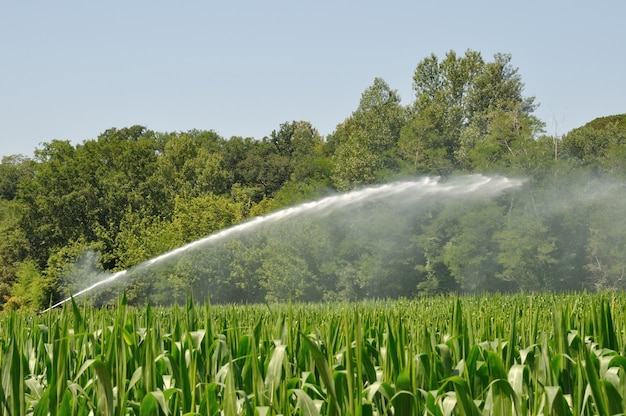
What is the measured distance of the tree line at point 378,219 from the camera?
44.2m

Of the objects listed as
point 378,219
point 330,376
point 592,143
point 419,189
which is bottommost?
point 330,376

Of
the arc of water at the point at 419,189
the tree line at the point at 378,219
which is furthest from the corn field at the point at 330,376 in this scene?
the arc of water at the point at 419,189

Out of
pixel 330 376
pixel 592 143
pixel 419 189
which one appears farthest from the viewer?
pixel 592 143

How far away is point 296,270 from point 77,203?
2265 centimetres

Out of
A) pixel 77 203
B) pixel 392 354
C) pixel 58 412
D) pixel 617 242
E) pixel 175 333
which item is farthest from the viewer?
pixel 77 203

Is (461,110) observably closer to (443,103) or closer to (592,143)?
(443,103)

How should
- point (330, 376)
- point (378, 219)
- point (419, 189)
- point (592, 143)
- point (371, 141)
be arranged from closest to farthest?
1. point (330, 376)
2. point (378, 219)
3. point (419, 189)
4. point (592, 143)
5. point (371, 141)

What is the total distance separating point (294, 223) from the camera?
4956 cm

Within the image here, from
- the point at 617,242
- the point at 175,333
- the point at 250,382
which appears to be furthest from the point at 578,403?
the point at 617,242

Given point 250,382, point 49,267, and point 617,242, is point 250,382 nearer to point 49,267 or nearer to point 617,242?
point 617,242

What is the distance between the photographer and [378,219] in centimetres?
4847

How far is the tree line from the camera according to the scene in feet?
145

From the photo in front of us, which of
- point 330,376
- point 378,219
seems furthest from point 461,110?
point 330,376

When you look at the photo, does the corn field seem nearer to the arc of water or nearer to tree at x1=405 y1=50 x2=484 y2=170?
the arc of water
